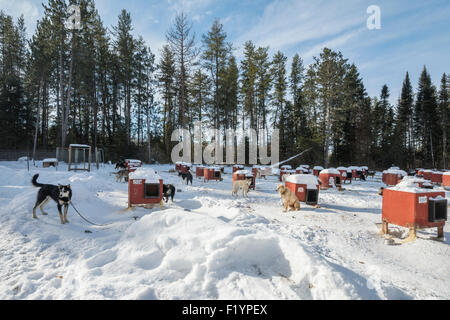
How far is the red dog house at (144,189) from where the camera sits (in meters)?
7.25

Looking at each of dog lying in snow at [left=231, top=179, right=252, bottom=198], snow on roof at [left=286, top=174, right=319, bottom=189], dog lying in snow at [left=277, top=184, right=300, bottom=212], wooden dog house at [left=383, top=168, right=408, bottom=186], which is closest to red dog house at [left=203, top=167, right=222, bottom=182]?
dog lying in snow at [left=231, top=179, right=252, bottom=198]

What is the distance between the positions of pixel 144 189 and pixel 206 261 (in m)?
5.17

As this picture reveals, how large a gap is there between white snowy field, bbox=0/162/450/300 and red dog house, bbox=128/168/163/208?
1461mm

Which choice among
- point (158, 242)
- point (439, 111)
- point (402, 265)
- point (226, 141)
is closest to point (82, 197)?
point (158, 242)

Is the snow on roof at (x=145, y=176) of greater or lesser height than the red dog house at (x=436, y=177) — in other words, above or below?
above

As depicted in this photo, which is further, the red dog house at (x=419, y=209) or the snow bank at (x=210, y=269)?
the red dog house at (x=419, y=209)

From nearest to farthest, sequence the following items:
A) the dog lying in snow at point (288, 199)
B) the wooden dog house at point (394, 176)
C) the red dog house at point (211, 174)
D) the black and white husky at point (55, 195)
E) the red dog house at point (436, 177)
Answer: the black and white husky at point (55, 195)
the dog lying in snow at point (288, 199)
the wooden dog house at point (394, 176)
the red dog house at point (211, 174)
the red dog house at point (436, 177)

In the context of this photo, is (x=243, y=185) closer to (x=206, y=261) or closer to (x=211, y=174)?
(x=211, y=174)

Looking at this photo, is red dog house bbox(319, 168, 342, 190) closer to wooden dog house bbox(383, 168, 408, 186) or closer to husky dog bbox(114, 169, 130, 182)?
wooden dog house bbox(383, 168, 408, 186)

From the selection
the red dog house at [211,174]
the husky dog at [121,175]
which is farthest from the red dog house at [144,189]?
the red dog house at [211,174]

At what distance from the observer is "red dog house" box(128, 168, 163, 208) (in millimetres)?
→ 7246

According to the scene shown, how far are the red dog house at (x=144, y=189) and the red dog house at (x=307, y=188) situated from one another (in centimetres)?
551

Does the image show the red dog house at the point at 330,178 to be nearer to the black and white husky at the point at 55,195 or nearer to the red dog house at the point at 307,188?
the red dog house at the point at 307,188

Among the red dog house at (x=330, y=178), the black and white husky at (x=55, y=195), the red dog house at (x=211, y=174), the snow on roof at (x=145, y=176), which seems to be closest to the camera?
the black and white husky at (x=55, y=195)
